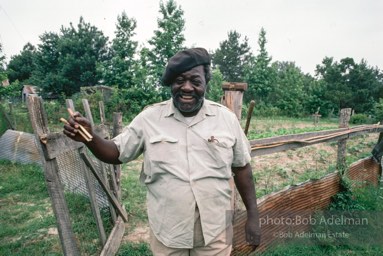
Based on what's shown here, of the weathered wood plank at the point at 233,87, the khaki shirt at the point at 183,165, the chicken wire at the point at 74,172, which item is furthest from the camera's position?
the chicken wire at the point at 74,172

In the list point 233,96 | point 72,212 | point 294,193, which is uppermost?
point 233,96

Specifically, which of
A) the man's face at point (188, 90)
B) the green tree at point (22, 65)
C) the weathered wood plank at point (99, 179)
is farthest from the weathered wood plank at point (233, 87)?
the green tree at point (22, 65)

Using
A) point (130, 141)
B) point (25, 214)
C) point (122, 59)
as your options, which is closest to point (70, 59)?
point (122, 59)

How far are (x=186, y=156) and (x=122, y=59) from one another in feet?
87.5

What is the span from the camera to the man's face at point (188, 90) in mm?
1847

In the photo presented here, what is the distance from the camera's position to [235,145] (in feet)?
6.42

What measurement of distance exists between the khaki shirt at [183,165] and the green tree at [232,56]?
5342cm

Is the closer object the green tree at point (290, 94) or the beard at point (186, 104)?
the beard at point (186, 104)

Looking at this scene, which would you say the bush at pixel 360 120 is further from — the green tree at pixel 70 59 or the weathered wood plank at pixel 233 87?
the weathered wood plank at pixel 233 87

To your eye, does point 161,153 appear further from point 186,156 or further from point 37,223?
point 37,223

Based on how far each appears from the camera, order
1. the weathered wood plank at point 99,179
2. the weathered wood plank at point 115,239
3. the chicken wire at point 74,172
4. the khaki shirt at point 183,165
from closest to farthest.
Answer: the khaki shirt at point 183,165 < the weathered wood plank at point 99,179 < the weathered wood plank at point 115,239 < the chicken wire at point 74,172

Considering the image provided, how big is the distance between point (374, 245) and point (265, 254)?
147 centimetres

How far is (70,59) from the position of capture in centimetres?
2816

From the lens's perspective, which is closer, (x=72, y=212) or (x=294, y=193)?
(x=294, y=193)
